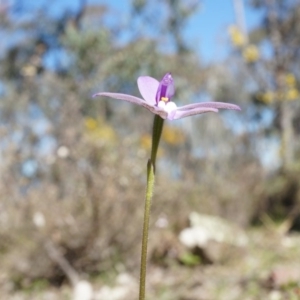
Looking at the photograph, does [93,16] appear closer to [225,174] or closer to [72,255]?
[225,174]

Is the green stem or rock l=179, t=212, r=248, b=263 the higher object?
rock l=179, t=212, r=248, b=263

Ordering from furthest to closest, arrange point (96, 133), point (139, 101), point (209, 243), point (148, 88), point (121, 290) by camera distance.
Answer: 1. point (96, 133)
2. point (209, 243)
3. point (121, 290)
4. point (148, 88)
5. point (139, 101)

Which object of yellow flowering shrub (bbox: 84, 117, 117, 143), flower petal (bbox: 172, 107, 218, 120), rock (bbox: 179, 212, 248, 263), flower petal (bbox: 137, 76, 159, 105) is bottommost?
flower petal (bbox: 172, 107, 218, 120)

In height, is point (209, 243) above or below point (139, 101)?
above

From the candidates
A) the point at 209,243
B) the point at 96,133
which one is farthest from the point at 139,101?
the point at 96,133

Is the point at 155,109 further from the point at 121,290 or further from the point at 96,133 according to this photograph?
the point at 96,133

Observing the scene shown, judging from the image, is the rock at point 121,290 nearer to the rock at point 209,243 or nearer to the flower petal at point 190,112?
the rock at point 209,243

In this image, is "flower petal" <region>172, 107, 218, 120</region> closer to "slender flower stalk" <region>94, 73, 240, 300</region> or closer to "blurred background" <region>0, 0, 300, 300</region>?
"slender flower stalk" <region>94, 73, 240, 300</region>

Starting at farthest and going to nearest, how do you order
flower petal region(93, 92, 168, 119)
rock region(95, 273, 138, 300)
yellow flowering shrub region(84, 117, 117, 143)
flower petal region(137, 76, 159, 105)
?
yellow flowering shrub region(84, 117, 117, 143)
rock region(95, 273, 138, 300)
flower petal region(137, 76, 159, 105)
flower petal region(93, 92, 168, 119)

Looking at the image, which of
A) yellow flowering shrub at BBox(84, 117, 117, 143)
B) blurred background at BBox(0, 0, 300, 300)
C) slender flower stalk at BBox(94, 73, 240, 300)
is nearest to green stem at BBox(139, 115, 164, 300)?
slender flower stalk at BBox(94, 73, 240, 300)
